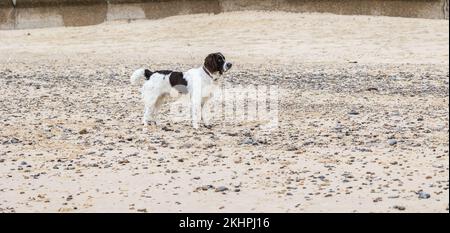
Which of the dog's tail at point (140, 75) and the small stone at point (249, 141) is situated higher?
the dog's tail at point (140, 75)

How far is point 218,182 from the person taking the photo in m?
6.59

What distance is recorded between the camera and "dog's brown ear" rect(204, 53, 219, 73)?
28.5ft

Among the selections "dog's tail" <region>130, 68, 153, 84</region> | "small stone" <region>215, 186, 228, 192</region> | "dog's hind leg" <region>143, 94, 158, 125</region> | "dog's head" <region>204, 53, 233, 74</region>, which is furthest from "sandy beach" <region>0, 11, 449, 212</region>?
"dog's head" <region>204, 53, 233, 74</region>

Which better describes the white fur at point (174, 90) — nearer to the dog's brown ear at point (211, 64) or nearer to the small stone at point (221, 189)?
the dog's brown ear at point (211, 64)

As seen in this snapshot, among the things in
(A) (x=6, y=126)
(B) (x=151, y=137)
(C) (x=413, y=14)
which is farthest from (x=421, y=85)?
(C) (x=413, y=14)

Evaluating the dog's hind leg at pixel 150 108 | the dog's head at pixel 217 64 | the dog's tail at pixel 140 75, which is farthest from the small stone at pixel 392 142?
the dog's tail at pixel 140 75

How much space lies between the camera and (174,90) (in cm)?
902

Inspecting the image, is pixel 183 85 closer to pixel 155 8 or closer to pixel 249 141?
pixel 249 141

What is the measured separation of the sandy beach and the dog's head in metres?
0.62

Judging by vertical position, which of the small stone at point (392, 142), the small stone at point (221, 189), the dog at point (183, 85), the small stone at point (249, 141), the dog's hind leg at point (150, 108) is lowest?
the small stone at point (221, 189)

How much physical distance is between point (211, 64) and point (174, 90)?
546 mm

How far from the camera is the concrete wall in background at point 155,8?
2156 cm

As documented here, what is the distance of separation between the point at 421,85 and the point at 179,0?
1192 centimetres

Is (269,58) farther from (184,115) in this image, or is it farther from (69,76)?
(184,115)
